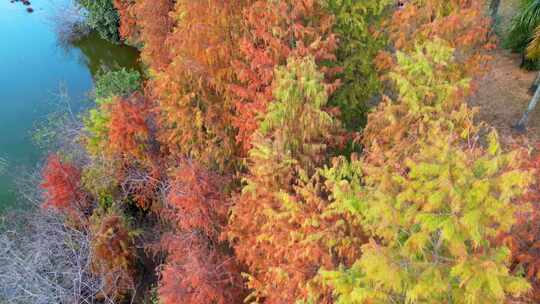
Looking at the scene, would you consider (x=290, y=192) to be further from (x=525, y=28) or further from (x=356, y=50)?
(x=525, y=28)

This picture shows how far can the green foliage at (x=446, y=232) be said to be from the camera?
3664mm

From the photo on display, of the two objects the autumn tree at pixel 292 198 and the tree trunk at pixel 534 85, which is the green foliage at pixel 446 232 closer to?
the autumn tree at pixel 292 198

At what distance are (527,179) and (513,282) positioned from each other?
0.96 m

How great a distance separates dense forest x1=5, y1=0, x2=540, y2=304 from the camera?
4.00m

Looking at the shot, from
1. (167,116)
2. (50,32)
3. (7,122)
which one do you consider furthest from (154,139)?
(50,32)

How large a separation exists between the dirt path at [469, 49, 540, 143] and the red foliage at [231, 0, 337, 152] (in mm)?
6600

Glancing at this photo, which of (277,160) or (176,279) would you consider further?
(176,279)

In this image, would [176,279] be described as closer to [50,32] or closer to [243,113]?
[243,113]

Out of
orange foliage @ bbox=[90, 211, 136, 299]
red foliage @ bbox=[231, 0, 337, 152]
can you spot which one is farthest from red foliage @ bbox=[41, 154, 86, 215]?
red foliage @ bbox=[231, 0, 337, 152]

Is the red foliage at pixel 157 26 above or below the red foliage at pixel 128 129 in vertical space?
above

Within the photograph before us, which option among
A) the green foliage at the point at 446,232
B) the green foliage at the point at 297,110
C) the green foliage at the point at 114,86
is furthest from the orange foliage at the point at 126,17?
the green foliage at the point at 446,232

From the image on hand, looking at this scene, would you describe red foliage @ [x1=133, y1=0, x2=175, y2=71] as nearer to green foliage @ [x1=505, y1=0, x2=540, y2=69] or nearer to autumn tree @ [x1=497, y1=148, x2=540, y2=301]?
autumn tree @ [x1=497, y1=148, x2=540, y2=301]

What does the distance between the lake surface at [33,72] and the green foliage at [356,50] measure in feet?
38.0

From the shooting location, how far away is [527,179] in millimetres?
3619
